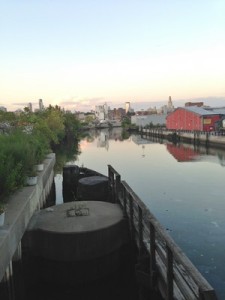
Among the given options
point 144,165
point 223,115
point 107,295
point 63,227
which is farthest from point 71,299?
point 223,115

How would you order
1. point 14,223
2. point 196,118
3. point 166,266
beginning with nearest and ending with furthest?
point 166,266
point 14,223
point 196,118

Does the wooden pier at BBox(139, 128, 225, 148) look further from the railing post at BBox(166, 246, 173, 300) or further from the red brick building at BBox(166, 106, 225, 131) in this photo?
the railing post at BBox(166, 246, 173, 300)

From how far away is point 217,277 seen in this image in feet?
39.8

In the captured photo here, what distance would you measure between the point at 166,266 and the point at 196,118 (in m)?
73.7

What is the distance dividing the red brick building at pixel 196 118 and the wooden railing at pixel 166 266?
66.0 meters

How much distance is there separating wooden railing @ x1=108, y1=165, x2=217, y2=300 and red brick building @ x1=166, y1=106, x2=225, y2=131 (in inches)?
2599

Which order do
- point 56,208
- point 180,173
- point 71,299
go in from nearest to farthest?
point 71,299 < point 56,208 < point 180,173

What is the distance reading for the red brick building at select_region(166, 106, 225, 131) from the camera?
247 ft

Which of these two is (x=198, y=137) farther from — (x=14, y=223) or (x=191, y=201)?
(x=14, y=223)

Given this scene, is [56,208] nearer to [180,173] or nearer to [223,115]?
[180,173]

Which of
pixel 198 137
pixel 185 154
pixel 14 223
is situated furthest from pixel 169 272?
pixel 198 137

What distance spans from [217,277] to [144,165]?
101 feet

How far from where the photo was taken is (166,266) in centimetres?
793

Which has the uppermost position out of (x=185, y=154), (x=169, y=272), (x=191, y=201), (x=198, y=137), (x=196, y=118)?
(x=169, y=272)
